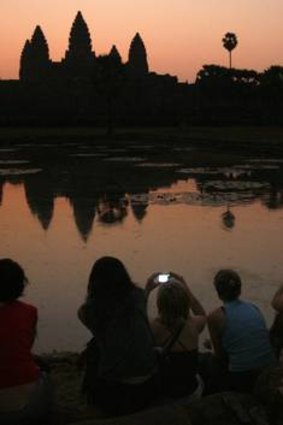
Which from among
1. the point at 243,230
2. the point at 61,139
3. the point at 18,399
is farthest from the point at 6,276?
the point at 61,139

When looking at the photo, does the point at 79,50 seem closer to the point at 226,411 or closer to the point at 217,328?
the point at 217,328

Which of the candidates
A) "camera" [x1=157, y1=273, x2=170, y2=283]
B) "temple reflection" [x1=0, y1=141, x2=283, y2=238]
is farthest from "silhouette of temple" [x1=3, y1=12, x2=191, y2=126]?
"camera" [x1=157, y1=273, x2=170, y2=283]

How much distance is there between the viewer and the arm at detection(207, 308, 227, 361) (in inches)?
184

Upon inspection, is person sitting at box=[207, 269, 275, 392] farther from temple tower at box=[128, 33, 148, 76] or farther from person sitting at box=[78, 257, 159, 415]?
temple tower at box=[128, 33, 148, 76]

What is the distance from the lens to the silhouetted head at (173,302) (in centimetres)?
436

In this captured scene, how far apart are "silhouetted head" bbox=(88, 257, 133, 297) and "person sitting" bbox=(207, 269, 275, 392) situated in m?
0.71

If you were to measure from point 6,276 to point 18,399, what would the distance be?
26.1 inches

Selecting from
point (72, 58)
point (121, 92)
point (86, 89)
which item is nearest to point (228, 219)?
point (121, 92)

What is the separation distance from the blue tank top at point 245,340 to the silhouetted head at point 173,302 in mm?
338

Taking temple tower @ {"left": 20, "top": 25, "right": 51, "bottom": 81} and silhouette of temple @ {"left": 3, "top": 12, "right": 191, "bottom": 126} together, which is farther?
temple tower @ {"left": 20, "top": 25, "right": 51, "bottom": 81}

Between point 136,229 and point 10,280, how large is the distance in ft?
30.4

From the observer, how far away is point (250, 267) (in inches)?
403

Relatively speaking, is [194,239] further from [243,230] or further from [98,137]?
[98,137]

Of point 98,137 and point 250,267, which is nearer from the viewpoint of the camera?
point 250,267
